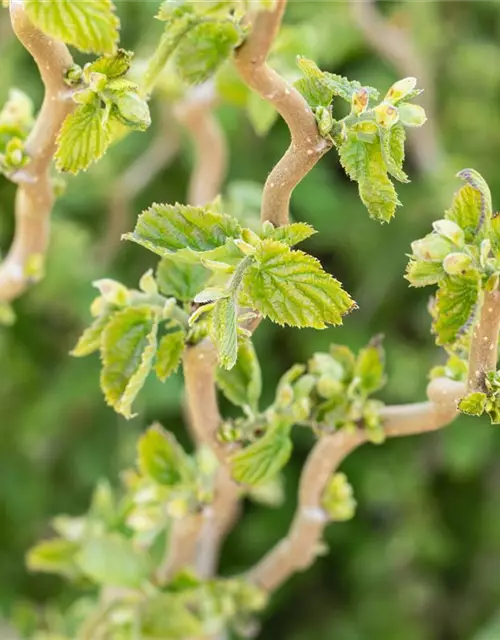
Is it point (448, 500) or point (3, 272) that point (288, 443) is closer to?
point (3, 272)

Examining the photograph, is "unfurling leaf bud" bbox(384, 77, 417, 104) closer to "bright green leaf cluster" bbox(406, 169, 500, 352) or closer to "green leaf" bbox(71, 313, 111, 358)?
"bright green leaf cluster" bbox(406, 169, 500, 352)

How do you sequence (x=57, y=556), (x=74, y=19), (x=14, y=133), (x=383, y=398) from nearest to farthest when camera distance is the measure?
(x=74, y=19)
(x=14, y=133)
(x=57, y=556)
(x=383, y=398)

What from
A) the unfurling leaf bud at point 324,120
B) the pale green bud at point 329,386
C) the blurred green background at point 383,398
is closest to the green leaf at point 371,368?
the pale green bud at point 329,386

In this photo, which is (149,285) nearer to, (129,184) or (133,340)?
(133,340)

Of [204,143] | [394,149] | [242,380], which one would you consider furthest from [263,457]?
[204,143]

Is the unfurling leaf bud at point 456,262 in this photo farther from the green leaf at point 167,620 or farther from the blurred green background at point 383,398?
the blurred green background at point 383,398

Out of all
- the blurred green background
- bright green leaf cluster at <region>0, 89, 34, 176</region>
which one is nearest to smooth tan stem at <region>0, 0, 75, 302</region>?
Answer: bright green leaf cluster at <region>0, 89, 34, 176</region>
